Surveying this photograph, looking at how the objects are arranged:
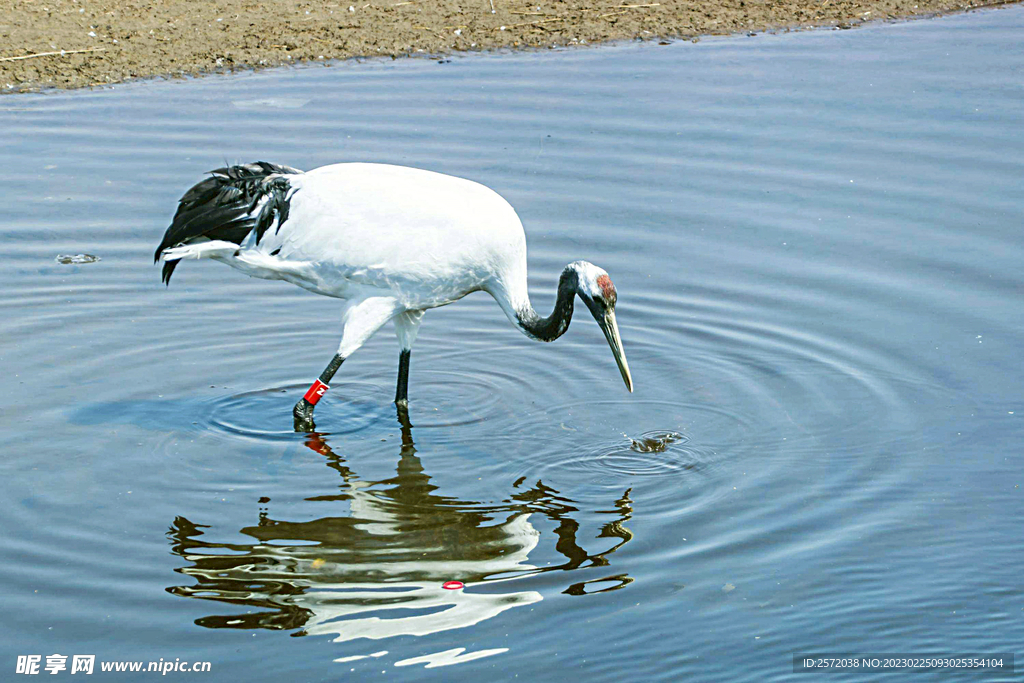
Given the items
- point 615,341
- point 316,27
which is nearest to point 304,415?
point 615,341

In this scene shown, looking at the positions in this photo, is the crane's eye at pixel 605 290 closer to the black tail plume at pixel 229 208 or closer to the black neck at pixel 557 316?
the black neck at pixel 557 316

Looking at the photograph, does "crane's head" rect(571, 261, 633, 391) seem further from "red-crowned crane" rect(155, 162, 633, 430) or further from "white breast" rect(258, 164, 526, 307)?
"white breast" rect(258, 164, 526, 307)

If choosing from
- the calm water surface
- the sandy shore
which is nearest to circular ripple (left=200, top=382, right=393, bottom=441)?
the calm water surface

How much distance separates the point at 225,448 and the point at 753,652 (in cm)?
275

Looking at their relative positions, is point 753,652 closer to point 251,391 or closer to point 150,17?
point 251,391

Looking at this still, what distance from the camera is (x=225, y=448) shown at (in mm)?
6371

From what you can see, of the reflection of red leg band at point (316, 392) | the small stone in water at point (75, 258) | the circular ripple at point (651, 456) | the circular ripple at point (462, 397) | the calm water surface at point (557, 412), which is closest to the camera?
the calm water surface at point (557, 412)

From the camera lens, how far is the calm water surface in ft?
16.2

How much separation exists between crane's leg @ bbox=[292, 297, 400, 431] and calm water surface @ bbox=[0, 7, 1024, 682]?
0.37 ft

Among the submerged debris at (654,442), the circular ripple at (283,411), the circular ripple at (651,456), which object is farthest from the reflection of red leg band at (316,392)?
the submerged debris at (654,442)

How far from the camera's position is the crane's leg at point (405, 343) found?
6863mm

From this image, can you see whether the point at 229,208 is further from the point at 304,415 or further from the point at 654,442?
the point at 654,442

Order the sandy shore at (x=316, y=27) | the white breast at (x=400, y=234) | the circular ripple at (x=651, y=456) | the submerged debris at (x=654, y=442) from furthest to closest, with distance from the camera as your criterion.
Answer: the sandy shore at (x=316, y=27)
the white breast at (x=400, y=234)
the submerged debris at (x=654, y=442)
the circular ripple at (x=651, y=456)

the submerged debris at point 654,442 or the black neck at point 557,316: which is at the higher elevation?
the black neck at point 557,316
